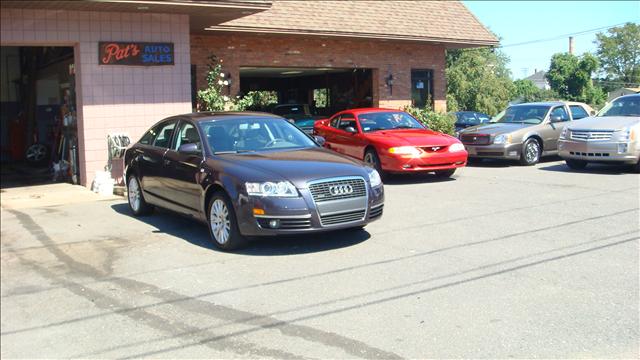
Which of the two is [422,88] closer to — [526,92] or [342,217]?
[342,217]

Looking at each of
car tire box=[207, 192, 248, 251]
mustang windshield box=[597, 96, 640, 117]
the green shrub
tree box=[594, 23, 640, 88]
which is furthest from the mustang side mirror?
tree box=[594, 23, 640, 88]

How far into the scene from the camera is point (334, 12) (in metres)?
19.4

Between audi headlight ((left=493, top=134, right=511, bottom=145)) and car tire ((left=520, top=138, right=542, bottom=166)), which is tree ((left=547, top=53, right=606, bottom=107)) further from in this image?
audi headlight ((left=493, top=134, right=511, bottom=145))

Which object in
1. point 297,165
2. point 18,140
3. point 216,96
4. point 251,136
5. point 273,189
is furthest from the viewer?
point 18,140

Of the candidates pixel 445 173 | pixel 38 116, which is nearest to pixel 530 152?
pixel 445 173

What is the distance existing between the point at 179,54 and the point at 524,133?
27.0ft

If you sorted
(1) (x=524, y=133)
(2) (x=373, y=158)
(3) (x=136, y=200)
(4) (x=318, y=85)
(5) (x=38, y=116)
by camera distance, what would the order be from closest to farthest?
1. (3) (x=136, y=200)
2. (2) (x=373, y=158)
3. (1) (x=524, y=133)
4. (5) (x=38, y=116)
5. (4) (x=318, y=85)

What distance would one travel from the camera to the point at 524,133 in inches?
613

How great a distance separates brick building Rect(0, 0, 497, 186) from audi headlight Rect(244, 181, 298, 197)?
246 inches

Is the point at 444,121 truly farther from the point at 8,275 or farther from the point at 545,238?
the point at 8,275

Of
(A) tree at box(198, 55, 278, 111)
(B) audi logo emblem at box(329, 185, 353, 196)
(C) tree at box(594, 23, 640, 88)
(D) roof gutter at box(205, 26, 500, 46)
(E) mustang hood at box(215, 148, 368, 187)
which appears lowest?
(B) audi logo emblem at box(329, 185, 353, 196)

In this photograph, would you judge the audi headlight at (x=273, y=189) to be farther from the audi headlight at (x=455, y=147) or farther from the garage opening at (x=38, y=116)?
the garage opening at (x=38, y=116)

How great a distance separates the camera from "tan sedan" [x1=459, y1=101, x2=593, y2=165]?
1540cm

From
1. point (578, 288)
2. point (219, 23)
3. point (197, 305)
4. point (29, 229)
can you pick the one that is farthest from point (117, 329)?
point (219, 23)
